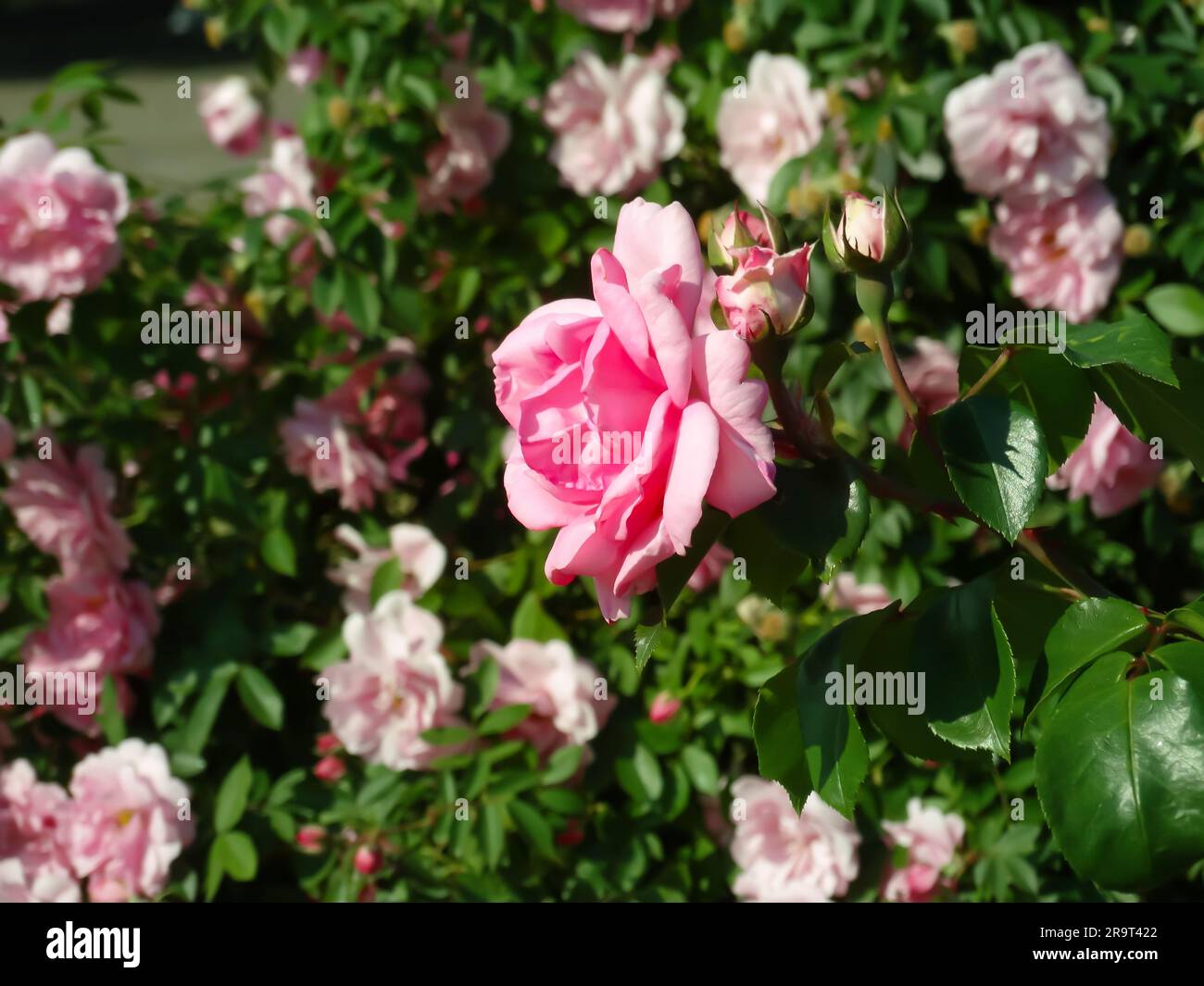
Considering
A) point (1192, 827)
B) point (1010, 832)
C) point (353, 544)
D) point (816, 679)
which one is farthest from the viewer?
point (353, 544)

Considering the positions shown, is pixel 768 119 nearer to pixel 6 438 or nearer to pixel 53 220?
pixel 53 220

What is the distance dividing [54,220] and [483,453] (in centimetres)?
67

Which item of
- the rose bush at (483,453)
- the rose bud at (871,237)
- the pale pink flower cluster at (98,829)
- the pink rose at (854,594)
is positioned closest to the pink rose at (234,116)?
the rose bush at (483,453)

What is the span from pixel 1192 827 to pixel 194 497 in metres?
1.55

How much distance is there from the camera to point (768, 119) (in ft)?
6.08

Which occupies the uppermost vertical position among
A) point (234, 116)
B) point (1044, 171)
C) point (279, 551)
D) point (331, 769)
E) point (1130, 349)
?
point (234, 116)

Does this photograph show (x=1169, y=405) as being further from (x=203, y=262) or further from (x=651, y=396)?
(x=203, y=262)

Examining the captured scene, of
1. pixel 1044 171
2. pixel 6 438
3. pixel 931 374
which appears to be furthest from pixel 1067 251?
pixel 6 438

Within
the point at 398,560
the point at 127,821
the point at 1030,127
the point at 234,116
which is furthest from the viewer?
the point at 234,116

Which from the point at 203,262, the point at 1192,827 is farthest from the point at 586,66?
the point at 1192,827

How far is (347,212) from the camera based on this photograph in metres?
1.93

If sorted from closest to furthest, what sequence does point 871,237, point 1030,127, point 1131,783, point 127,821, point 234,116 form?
point 1131,783, point 871,237, point 1030,127, point 127,821, point 234,116

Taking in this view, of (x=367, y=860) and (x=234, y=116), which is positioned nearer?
(x=367, y=860)

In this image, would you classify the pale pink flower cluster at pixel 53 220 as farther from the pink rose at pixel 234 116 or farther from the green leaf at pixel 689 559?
the green leaf at pixel 689 559
